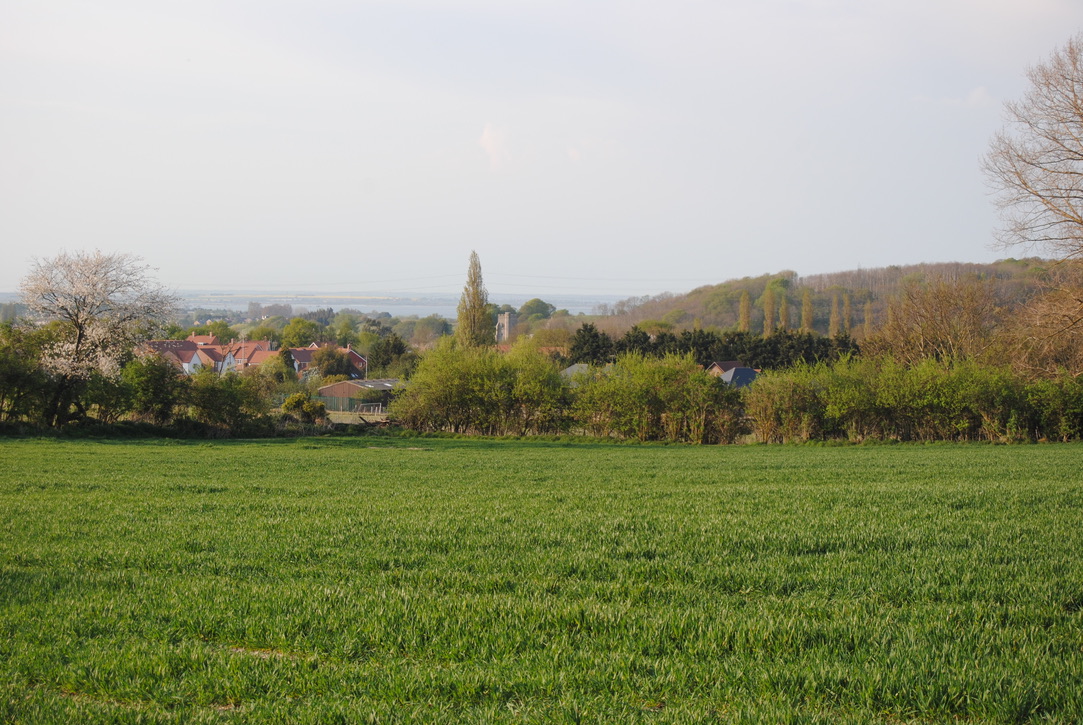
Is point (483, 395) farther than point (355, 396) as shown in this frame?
No

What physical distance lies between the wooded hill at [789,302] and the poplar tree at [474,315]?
37.1 m

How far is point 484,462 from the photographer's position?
21.6 meters

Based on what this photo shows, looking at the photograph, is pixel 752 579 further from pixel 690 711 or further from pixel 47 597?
pixel 47 597

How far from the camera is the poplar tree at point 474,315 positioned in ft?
207

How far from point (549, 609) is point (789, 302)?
135m

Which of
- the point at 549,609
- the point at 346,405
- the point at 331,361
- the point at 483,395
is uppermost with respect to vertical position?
the point at 331,361

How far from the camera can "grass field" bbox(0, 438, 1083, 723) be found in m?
4.11

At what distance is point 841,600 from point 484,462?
16370mm

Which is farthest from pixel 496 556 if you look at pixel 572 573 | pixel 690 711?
pixel 690 711

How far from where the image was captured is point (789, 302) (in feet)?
435

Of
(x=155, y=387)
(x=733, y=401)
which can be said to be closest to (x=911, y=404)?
(x=733, y=401)

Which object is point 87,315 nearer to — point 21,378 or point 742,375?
point 21,378

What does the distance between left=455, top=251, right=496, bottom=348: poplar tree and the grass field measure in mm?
51694

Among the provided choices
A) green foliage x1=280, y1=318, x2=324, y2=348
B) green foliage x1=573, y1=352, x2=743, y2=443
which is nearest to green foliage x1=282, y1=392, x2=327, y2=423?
green foliage x1=573, y1=352, x2=743, y2=443
